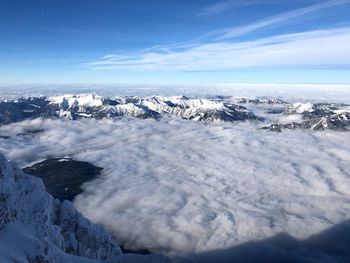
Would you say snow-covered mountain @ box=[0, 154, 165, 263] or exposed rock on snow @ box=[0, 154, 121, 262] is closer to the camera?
exposed rock on snow @ box=[0, 154, 121, 262]

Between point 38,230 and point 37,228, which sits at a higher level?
point 37,228

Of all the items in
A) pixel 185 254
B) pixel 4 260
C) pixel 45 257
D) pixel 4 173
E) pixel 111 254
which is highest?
pixel 4 173

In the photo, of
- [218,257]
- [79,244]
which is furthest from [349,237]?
[79,244]

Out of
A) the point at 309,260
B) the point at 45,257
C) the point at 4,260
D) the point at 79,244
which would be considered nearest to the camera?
the point at 4,260

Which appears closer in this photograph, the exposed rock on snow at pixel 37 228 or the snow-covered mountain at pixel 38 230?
the exposed rock on snow at pixel 37 228

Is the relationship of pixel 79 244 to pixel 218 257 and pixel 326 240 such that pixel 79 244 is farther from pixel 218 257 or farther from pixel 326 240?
pixel 326 240

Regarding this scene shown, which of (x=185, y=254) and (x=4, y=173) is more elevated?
(x=4, y=173)

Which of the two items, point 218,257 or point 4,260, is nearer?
point 4,260

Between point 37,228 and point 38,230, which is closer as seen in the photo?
point 38,230
